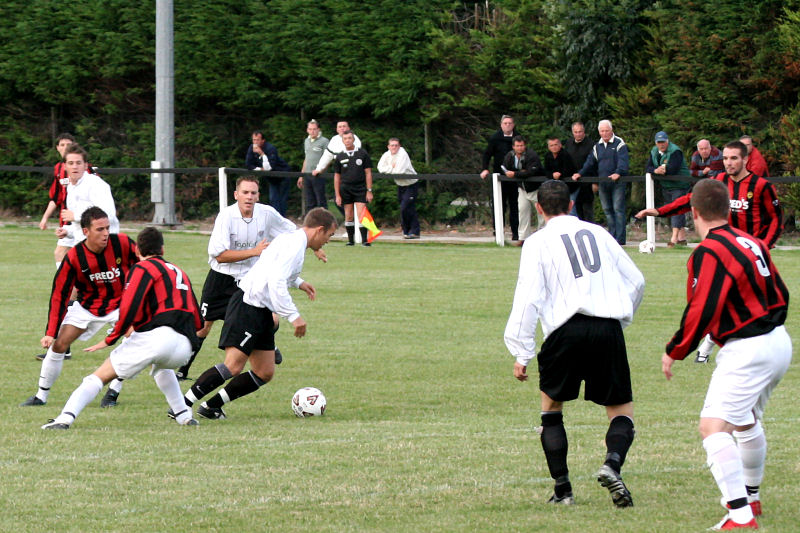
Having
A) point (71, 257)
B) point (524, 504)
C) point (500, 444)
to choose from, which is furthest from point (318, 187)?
point (524, 504)

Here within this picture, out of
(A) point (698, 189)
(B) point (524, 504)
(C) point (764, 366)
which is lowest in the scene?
(B) point (524, 504)

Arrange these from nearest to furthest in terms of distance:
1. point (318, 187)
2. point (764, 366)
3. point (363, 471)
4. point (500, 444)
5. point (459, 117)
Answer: point (764, 366) < point (363, 471) < point (500, 444) < point (318, 187) < point (459, 117)

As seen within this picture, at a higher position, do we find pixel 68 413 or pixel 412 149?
pixel 412 149

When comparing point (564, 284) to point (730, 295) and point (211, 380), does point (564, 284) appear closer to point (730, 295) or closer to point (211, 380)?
point (730, 295)

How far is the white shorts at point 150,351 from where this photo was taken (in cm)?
870

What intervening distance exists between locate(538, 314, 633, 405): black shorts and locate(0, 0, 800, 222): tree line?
1532 cm

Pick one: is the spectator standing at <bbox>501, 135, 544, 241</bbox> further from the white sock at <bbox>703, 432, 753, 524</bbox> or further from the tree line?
the white sock at <bbox>703, 432, 753, 524</bbox>

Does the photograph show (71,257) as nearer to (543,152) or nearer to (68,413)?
(68,413)

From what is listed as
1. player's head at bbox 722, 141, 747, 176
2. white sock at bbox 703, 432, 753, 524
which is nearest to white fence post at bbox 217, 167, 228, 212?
player's head at bbox 722, 141, 747, 176

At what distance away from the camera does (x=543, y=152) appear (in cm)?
2442

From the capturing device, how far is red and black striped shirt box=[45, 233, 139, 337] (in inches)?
396

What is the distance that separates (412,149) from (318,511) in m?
20.0

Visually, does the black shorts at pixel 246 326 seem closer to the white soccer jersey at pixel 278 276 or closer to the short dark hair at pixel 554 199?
the white soccer jersey at pixel 278 276

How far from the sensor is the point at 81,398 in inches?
346
